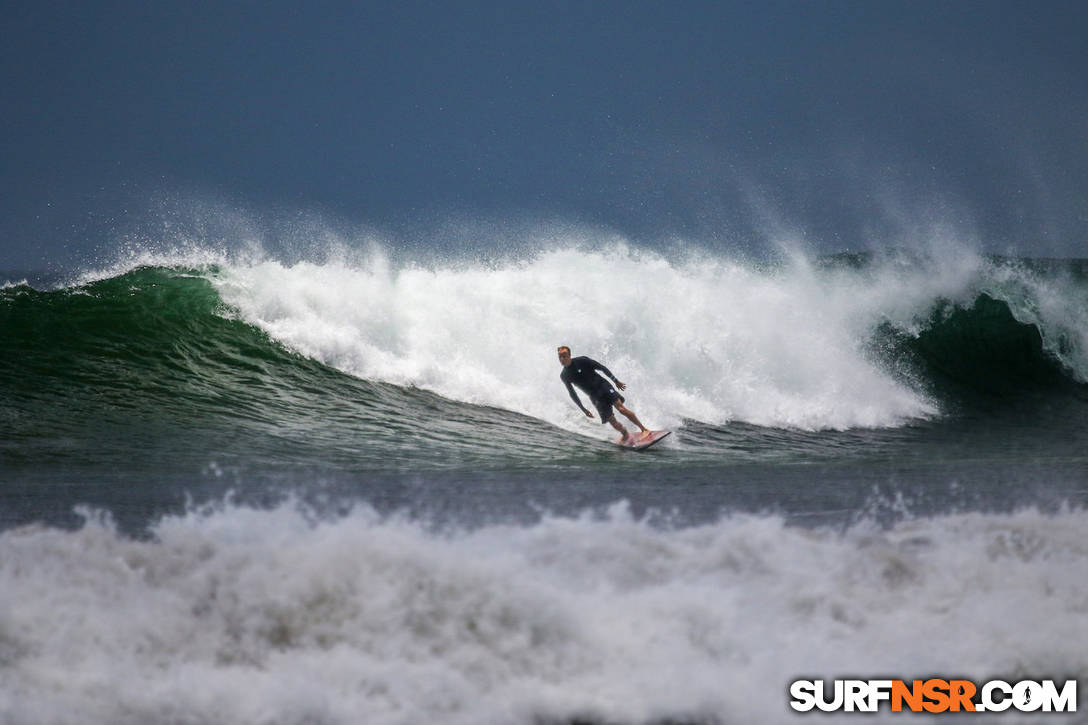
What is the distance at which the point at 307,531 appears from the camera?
5.03m

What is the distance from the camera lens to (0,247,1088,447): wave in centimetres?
1163

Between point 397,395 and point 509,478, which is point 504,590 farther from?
point 397,395

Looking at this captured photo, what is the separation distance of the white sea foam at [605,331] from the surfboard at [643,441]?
4.81ft

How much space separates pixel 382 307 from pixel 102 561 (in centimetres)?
1020

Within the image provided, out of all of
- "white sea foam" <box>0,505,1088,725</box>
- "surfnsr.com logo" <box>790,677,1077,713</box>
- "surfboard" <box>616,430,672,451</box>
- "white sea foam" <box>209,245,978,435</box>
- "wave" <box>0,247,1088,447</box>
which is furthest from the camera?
"white sea foam" <box>209,245,978,435</box>

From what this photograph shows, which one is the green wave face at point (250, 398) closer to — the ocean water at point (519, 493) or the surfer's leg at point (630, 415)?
the ocean water at point (519, 493)

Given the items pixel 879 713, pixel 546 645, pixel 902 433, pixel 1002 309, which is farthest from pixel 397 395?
pixel 1002 309

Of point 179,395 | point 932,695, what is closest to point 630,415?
point 179,395

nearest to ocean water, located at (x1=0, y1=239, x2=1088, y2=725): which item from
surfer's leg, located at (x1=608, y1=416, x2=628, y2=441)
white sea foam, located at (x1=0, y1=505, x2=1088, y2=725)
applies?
white sea foam, located at (x1=0, y1=505, x2=1088, y2=725)

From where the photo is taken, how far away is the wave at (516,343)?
38.2ft

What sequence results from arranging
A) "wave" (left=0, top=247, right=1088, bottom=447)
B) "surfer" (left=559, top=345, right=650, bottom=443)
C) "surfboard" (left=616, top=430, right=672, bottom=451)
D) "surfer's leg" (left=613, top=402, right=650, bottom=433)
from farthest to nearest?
1. "wave" (left=0, top=247, right=1088, bottom=447)
2. "surfer" (left=559, top=345, right=650, bottom=443)
3. "surfer's leg" (left=613, top=402, right=650, bottom=433)
4. "surfboard" (left=616, top=430, right=672, bottom=451)

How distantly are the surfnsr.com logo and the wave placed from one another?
6962mm

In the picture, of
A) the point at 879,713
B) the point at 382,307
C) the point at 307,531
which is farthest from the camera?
the point at 382,307

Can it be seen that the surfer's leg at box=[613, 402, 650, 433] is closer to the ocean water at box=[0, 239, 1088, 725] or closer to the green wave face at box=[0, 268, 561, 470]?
the ocean water at box=[0, 239, 1088, 725]
